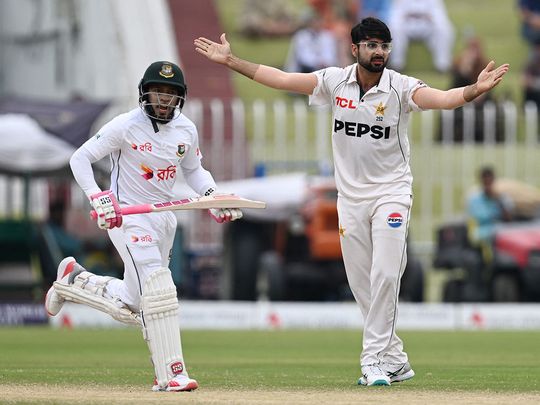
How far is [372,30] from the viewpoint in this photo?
9812 millimetres

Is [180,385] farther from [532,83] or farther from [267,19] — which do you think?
[267,19]

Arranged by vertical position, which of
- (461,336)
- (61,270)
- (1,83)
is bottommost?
(461,336)

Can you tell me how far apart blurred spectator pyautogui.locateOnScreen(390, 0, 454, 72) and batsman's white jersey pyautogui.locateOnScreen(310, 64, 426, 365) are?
16.9 metres

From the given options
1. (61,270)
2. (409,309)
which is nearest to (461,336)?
(409,309)

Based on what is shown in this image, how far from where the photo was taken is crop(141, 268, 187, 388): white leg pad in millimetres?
9305

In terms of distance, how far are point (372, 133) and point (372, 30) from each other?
0.59m

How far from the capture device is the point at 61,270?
33.6 ft

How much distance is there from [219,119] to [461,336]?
621 cm

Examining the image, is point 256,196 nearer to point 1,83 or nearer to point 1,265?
point 1,265

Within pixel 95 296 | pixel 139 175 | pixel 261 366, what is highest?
pixel 139 175

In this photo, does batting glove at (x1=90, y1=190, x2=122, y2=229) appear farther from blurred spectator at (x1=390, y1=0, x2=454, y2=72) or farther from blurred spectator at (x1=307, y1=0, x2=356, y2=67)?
blurred spectator at (x1=390, y1=0, x2=454, y2=72)

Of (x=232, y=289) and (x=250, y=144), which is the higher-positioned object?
(x=250, y=144)

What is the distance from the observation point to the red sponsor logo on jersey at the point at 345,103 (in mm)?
9828

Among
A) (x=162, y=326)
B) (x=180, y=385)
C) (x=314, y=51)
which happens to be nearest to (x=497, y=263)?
(x=314, y=51)
